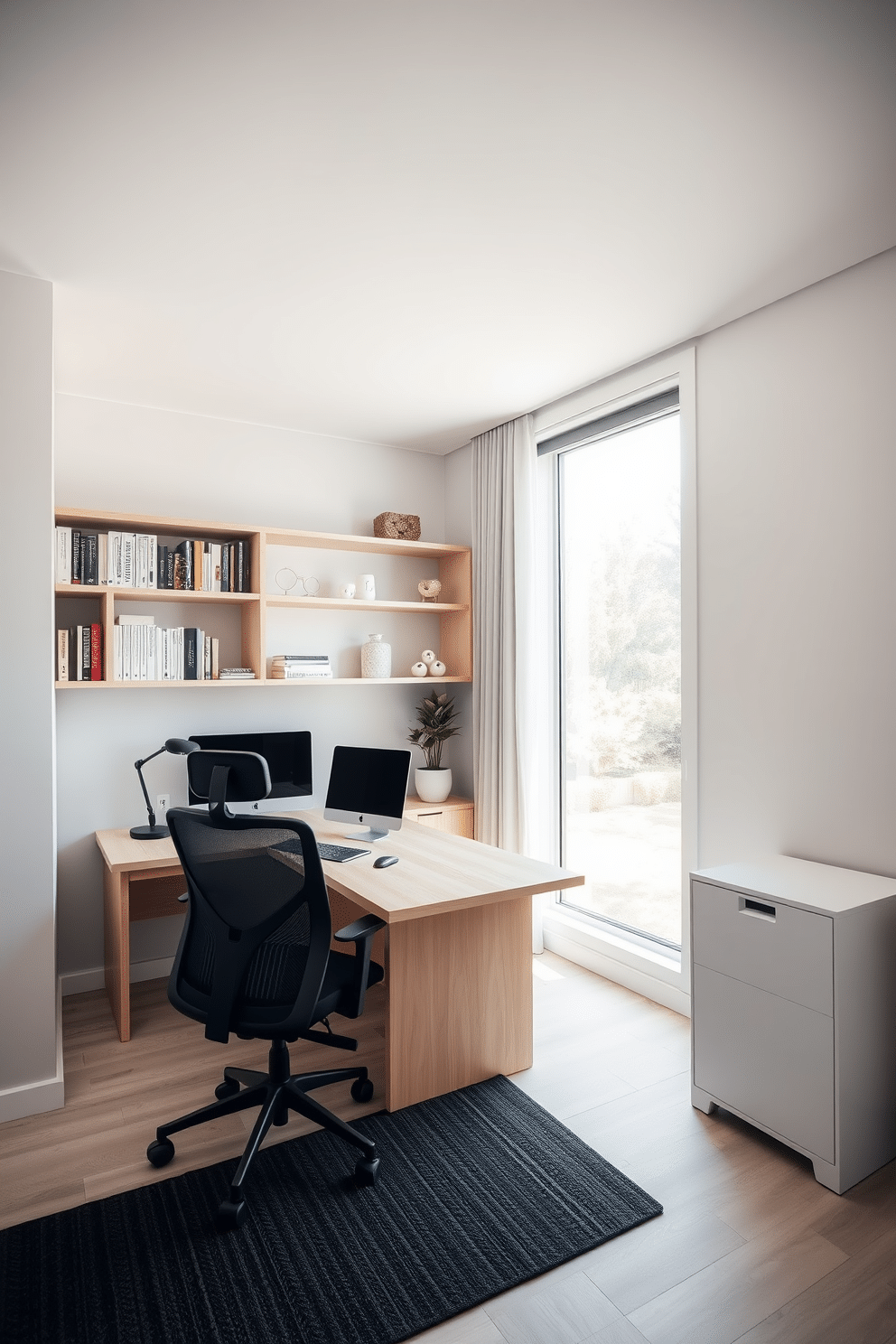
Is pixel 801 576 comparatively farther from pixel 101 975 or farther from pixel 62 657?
pixel 101 975

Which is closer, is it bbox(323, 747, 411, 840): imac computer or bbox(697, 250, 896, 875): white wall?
bbox(697, 250, 896, 875): white wall

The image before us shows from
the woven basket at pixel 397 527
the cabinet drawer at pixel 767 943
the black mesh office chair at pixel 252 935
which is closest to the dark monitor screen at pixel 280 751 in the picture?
the woven basket at pixel 397 527

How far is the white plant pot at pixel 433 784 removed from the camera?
169 inches

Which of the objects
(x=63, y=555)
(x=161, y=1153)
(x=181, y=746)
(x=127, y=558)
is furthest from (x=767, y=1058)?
(x=63, y=555)

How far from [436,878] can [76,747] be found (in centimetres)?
193

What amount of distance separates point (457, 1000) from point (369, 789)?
2.98 ft

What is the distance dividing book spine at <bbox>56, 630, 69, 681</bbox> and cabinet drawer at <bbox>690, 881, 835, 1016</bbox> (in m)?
2.58

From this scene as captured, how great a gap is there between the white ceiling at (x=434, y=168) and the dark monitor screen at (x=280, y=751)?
1727 mm

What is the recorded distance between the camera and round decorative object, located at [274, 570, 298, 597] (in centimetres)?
406

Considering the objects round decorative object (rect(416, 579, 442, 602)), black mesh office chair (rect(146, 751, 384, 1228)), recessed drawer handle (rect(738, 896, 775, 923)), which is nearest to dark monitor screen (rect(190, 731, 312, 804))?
round decorative object (rect(416, 579, 442, 602))

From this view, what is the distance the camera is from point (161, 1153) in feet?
7.18

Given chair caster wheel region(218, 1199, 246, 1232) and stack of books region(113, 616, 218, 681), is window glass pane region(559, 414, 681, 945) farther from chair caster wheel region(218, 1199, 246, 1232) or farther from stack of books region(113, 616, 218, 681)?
chair caster wheel region(218, 1199, 246, 1232)

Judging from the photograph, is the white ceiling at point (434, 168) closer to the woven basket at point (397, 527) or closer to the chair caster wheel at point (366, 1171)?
the woven basket at point (397, 527)

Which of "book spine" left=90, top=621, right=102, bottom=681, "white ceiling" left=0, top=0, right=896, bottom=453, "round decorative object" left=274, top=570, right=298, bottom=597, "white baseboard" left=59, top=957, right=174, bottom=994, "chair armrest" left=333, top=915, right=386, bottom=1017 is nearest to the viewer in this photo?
"white ceiling" left=0, top=0, right=896, bottom=453
